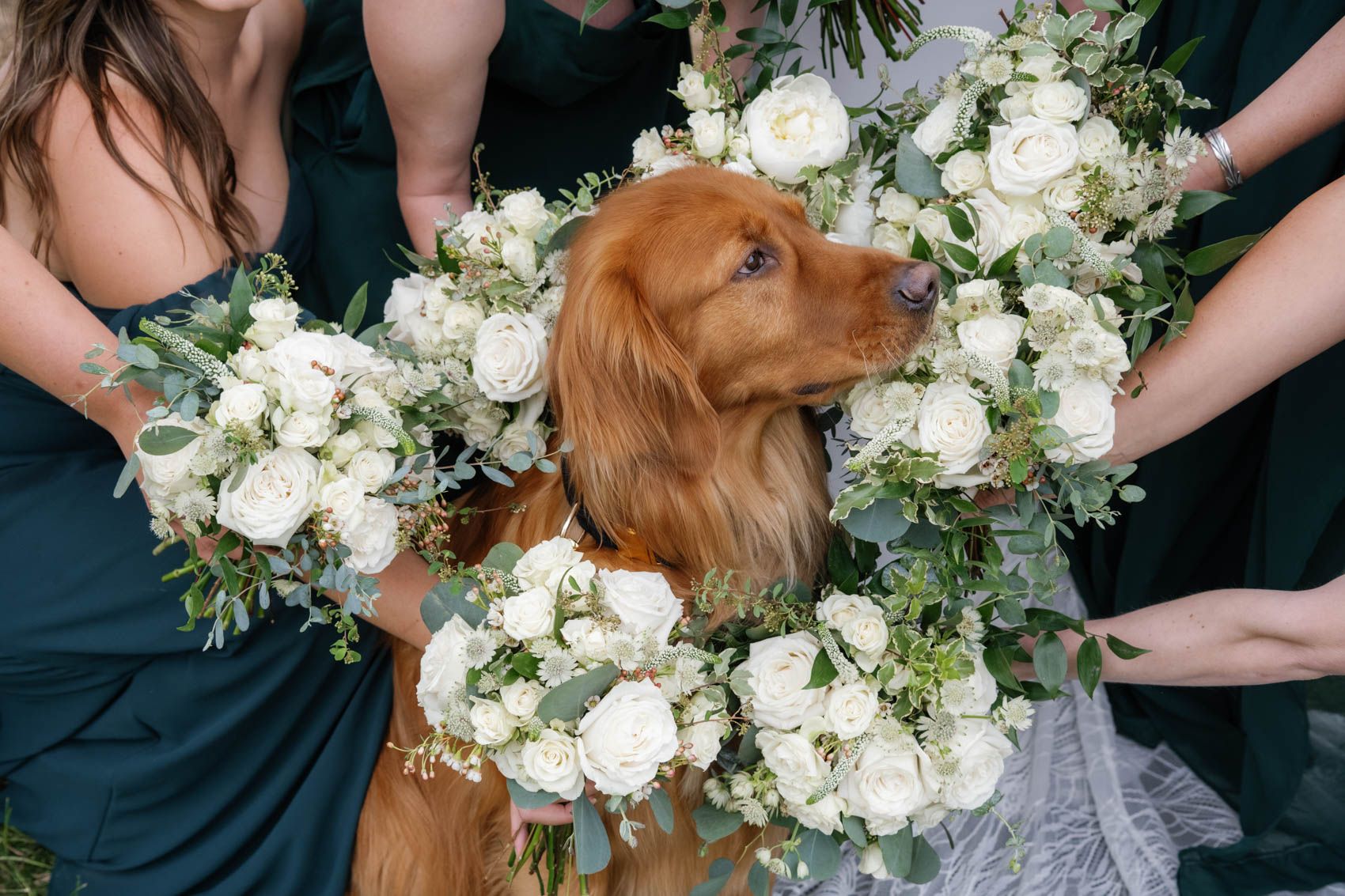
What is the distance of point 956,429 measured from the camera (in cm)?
148

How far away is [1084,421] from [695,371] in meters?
0.58

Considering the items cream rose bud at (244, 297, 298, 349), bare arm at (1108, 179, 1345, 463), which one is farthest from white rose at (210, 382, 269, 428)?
bare arm at (1108, 179, 1345, 463)

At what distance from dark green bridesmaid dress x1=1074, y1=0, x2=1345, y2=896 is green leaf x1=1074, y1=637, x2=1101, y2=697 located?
2.68 ft

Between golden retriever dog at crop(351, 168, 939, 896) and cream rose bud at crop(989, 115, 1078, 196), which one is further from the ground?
cream rose bud at crop(989, 115, 1078, 196)

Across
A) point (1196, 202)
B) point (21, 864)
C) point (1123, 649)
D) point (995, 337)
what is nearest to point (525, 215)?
point (995, 337)

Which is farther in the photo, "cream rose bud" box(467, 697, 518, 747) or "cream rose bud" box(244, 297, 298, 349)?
"cream rose bud" box(244, 297, 298, 349)

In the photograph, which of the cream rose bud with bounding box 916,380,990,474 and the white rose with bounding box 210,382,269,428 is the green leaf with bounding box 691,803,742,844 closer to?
the cream rose bud with bounding box 916,380,990,474

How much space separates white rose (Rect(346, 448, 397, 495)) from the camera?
1.58 meters

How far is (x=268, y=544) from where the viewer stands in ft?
5.49

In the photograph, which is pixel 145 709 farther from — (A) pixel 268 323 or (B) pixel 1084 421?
A: (B) pixel 1084 421

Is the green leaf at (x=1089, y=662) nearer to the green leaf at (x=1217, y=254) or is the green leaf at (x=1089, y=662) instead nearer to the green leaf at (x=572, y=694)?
the green leaf at (x=1217, y=254)

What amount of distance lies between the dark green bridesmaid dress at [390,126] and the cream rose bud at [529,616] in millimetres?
1320

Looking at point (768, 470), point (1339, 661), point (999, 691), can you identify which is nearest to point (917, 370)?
point (768, 470)

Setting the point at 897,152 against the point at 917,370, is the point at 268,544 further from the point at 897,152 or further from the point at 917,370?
the point at 897,152
